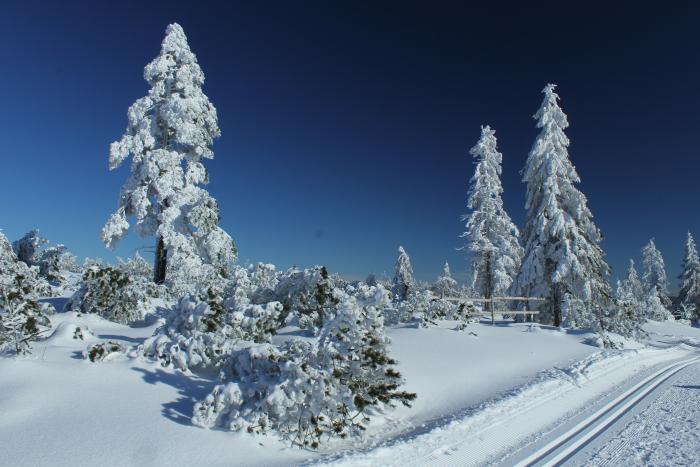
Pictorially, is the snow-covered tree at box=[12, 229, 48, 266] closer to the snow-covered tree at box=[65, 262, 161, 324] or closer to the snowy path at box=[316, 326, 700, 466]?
the snow-covered tree at box=[65, 262, 161, 324]

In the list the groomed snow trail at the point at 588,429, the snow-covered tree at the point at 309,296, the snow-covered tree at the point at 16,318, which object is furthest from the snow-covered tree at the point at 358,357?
the snow-covered tree at the point at 16,318

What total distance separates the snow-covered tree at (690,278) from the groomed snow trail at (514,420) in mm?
46097

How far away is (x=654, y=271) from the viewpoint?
187ft

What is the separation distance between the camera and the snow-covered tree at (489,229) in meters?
30.0

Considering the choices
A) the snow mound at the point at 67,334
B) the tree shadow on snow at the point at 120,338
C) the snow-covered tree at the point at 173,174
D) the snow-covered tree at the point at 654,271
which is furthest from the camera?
the snow-covered tree at the point at 654,271

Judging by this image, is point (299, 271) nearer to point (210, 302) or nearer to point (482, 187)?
point (210, 302)

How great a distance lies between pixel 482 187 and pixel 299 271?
21.7m

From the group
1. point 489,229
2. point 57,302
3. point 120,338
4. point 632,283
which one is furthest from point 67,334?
point 632,283

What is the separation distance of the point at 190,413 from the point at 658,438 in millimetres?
6922

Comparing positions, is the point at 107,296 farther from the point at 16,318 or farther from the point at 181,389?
the point at 181,389

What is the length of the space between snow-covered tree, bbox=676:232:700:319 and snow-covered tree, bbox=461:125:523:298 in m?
31.1

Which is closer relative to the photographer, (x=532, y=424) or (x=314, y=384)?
(x=314, y=384)

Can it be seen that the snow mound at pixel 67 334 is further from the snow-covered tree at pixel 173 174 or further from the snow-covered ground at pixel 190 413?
the snow-covered tree at pixel 173 174

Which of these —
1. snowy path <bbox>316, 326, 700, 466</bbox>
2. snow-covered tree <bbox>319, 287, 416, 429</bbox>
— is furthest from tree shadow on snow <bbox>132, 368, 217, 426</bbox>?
snowy path <bbox>316, 326, 700, 466</bbox>
